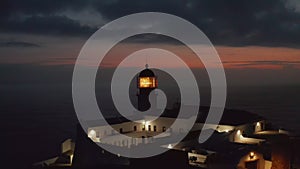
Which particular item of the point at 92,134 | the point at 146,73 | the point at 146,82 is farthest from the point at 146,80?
the point at 92,134

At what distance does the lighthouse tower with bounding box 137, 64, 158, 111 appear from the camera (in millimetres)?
43719

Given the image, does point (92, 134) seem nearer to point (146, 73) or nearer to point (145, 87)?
point (145, 87)

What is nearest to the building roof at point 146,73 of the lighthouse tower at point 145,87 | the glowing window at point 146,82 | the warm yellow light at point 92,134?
the lighthouse tower at point 145,87

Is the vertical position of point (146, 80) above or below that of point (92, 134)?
above

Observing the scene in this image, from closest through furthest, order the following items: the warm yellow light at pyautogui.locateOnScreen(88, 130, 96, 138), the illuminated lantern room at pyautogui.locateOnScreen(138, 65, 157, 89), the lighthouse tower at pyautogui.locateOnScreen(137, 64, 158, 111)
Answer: the warm yellow light at pyautogui.locateOnScreen(88, 130, 96, 138), the lighthouse tower at pyautogui.locateOnScreen(137, 64, 158, 111), the illuminated lantern room at pyautogui.locateOnScreen(138, 65, 157, 89)

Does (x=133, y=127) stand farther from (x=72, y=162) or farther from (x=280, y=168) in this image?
(x=280, y=168)

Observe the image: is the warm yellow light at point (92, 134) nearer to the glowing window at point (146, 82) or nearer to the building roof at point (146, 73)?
the glowing window at point (146, 82)

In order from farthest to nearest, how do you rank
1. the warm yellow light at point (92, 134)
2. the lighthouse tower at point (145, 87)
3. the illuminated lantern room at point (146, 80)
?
the illuminated lantern room at point (146, 80) → the lighthouse tower at point (145, 87) → the warm yellow light at point (92, 134)

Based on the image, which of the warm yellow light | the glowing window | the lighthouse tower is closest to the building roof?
the lighthouse tower

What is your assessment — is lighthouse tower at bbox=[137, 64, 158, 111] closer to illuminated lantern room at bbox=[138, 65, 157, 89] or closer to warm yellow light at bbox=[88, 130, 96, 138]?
illuminated lantern room at bbox=[138, 65, 157, 89]

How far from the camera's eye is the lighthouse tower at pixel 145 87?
43.7 meters

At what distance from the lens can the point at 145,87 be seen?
43875 millimetres

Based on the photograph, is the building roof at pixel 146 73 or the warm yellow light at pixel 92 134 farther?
the building roof at pixel 146 73

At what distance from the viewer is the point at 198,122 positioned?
116ft
